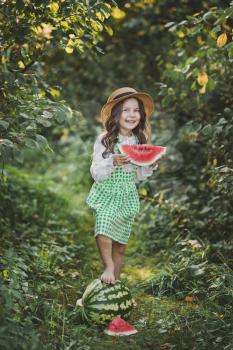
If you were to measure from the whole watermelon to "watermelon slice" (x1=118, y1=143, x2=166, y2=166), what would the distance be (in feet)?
3.20

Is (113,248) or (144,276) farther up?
(113,248)

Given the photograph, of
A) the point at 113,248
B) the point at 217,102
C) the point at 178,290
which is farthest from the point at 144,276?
the point at 217,102

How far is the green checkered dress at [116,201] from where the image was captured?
4.67 metres

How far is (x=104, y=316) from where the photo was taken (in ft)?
14.4

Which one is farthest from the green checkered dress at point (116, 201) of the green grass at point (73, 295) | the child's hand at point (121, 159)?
the green grass at point (73, 295)

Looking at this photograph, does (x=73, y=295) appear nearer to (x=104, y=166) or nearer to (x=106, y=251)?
(x=106, y=251)

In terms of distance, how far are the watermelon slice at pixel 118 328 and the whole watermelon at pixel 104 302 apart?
0.05 metres

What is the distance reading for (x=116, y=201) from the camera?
15.6 feet

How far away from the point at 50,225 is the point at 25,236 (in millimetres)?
713

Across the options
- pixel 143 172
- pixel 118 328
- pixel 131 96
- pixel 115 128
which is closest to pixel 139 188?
pixel 143 172

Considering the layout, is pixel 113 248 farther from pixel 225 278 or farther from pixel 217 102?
pixel 217 102

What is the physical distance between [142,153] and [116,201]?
452 mm

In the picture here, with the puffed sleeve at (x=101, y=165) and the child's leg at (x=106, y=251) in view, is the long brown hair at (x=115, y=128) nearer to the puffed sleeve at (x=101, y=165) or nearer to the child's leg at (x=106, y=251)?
the puffed sleeve at (x=101, y=165)

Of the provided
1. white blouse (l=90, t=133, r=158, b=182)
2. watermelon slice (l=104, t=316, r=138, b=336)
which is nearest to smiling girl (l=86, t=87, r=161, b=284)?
white blouse (l=90, t=133, r=158, b=182)
